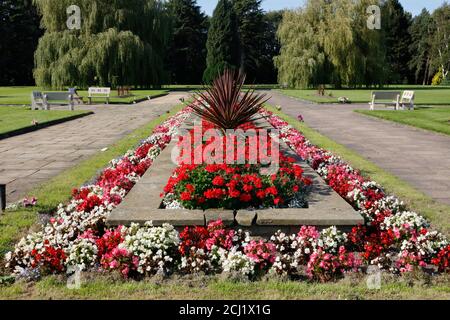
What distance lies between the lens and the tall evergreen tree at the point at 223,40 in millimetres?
51938

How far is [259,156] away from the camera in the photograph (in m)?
5.56

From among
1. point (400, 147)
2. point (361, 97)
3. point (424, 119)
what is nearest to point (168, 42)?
point (361, 97)

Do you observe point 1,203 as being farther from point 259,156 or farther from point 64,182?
point 259,156

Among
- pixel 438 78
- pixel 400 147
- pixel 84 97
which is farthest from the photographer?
pixel 438 78

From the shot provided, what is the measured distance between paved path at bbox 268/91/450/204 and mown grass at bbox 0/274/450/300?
2691 millimetres

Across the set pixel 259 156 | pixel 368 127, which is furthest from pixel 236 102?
pixel 368 127

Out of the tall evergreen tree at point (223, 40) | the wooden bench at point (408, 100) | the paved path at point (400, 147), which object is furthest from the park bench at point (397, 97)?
the tall evergreen tree at point (223, 40)

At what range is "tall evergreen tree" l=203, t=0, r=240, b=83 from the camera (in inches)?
2045

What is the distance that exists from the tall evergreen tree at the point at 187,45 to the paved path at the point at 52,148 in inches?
1827

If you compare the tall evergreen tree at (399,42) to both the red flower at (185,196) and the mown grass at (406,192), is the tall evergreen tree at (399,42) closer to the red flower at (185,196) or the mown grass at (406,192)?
the mown grass at (406,192)

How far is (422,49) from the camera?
2324 inches

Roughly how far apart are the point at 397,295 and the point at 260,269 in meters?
0.98

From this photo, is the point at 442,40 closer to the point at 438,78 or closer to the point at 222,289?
the point at 438,78

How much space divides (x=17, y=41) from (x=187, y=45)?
2049 centimetres
